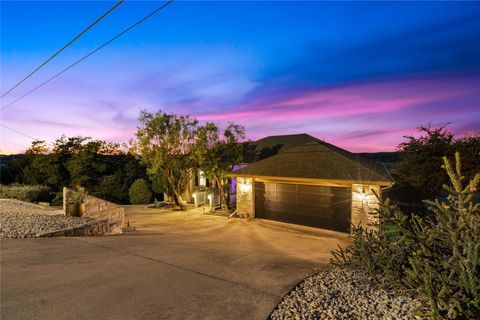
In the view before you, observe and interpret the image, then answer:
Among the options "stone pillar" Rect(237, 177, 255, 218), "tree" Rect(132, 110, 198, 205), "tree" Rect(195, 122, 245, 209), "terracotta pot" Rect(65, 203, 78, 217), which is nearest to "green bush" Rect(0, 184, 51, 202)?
"tree" Rect(132, 110, 198, 205)

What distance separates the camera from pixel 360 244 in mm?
5145

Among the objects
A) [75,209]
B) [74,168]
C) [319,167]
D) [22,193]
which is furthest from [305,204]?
[74,168]

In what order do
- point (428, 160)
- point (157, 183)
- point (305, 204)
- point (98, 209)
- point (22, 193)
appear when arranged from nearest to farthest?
point (98, 209), point (305, 204), point (22, 193), point (428, 160), point (157, 183)

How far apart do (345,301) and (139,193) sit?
19.8 metres

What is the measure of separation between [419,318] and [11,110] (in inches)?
1117

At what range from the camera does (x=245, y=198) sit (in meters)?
15.4

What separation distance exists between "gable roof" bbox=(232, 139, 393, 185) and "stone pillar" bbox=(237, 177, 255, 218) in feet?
2.04

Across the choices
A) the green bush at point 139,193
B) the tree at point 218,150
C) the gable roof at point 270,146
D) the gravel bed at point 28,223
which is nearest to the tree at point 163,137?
the tree at point 218,150

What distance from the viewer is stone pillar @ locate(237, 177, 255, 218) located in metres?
15.1

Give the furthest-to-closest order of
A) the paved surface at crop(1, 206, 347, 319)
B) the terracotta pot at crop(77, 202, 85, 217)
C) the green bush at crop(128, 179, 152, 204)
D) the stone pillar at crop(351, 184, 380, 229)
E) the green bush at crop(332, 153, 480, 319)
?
the green bush at crop(128, 179, 152, 204) → the terracotta pot at crop(77, 202, 85, 217) → the stone pillar at crop(351, 184, 380, 229) → the paved surface at crop(1, 206, 347, 319) → the green bush at crop(332, 153, 480, 319)

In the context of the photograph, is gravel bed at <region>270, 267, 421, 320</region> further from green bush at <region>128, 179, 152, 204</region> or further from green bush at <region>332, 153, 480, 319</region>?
green bush at <region>128, 179, 152, 204</region>

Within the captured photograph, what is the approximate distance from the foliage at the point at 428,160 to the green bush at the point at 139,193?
17.5 m

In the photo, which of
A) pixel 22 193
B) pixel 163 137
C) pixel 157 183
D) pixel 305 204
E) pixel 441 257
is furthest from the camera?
pixel 157 183

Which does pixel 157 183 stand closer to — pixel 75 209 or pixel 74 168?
pixel 74 168
